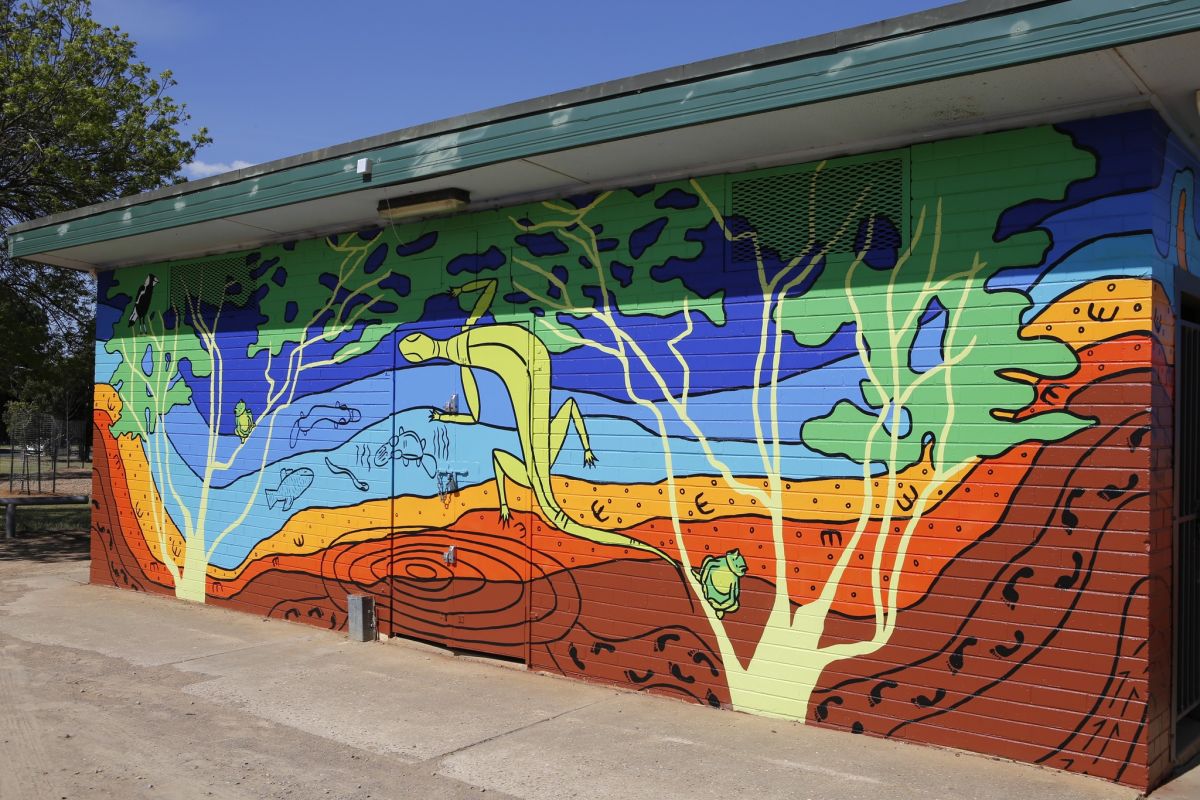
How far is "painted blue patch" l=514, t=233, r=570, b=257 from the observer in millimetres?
6973

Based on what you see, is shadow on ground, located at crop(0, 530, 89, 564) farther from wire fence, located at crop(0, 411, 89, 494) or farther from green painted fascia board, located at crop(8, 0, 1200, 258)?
green painted fascia board, located at crop(8, 0, 1200, 258)

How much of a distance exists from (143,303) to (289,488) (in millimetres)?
3377

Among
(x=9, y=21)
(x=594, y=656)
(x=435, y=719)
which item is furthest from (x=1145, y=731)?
(x=9, y=21)

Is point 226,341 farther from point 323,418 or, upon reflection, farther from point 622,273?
point 622,273

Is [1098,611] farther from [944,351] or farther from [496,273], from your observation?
[496,273]

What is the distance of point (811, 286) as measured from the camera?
5.75m

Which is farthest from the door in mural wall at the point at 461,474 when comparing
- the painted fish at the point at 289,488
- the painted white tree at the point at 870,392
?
the painted white tree at the point at 870,392

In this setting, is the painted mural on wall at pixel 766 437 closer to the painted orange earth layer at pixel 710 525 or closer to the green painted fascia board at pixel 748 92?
the painted orange earth layer at pixel 710 525

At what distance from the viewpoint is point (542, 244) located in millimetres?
7086

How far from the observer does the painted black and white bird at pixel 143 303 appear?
10.4 metres

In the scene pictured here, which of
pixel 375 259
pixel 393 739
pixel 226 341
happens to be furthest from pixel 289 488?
pixel 393 739

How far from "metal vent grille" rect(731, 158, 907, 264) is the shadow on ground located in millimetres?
11550

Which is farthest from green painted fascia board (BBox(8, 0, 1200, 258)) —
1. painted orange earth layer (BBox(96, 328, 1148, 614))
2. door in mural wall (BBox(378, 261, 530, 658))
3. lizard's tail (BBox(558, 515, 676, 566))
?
lizard's tail (BBox(558, 515, 676, 566))

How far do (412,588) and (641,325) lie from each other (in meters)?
3.14
